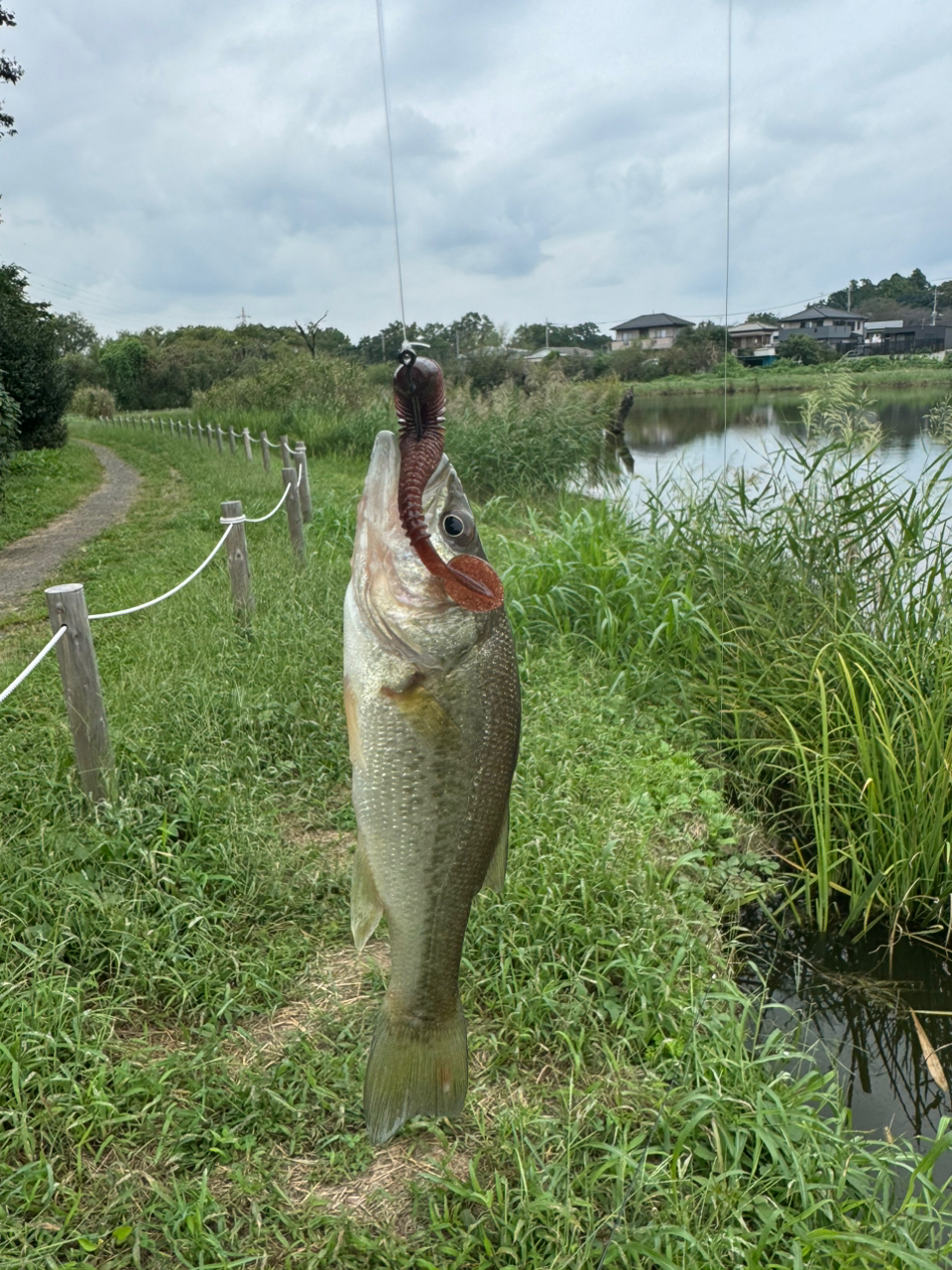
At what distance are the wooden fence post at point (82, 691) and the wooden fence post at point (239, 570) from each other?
199cm

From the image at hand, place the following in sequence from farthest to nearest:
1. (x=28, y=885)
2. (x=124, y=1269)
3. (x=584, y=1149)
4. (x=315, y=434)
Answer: (x=315, y=434) → (x=28, y=885) → (x=584, y=1149) → (x=124, y=1269)

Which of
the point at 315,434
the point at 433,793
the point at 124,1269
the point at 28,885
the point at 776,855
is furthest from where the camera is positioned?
the point at 315,434

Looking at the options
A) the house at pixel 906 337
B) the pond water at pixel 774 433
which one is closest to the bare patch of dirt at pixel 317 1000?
the pond water at pixel 774 433

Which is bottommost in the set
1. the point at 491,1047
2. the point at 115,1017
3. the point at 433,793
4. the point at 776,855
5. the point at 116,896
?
the point at 776,855

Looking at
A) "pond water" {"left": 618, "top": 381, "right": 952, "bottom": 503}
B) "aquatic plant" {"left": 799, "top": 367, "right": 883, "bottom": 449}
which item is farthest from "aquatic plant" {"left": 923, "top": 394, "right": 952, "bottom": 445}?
"aquatic plant" {"left": 799, "top": 367, "right": 883, "bottom": 449}

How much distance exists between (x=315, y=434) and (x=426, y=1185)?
51.2ft

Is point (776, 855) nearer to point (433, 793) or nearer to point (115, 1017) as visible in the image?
point (115, 1017)

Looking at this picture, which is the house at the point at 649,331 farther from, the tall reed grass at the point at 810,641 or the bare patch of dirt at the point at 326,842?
the bare patch of dirt at the point at 326,842

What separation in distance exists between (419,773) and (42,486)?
1625 centimetres

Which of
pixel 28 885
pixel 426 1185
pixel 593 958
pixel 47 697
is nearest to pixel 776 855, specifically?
pixel 593 958

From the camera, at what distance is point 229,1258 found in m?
2.06

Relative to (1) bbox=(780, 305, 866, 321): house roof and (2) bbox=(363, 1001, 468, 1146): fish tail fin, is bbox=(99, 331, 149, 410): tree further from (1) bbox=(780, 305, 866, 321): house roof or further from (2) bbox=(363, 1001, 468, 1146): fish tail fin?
(2) bbox=(363, 1001, 468, 1146): fish tail fin

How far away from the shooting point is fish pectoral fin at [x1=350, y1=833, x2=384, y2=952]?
4.92ft

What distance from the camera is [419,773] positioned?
1.39m
